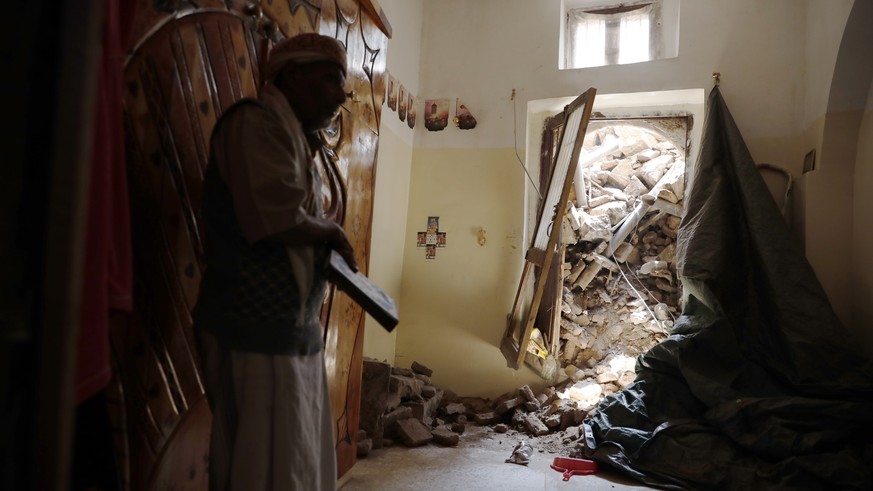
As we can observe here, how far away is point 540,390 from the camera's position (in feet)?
14.5

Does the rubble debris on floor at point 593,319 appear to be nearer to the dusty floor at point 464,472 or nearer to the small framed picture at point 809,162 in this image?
the dusty floor at point 464,472

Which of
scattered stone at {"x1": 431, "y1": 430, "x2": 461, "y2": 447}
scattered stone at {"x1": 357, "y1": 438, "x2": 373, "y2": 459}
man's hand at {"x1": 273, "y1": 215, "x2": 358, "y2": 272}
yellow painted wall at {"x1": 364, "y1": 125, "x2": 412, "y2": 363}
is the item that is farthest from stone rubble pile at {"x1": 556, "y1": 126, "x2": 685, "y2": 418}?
man's hand at {"x1": 273, "y1": 215, "x2": 358, "y2": 272}

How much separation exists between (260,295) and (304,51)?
0.65m

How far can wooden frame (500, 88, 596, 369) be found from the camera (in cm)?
374

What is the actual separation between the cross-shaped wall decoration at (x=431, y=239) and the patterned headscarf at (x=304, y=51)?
133 inches

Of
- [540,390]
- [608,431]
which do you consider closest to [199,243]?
[608,431]

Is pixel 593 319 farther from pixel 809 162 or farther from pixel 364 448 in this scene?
pixel 364 448

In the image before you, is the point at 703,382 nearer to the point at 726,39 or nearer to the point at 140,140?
the point at 726,39

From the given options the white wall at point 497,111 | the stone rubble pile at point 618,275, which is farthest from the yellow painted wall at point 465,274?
the stone rubble pile at point 618,275

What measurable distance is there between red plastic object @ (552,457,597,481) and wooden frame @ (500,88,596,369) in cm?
103

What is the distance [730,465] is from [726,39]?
331cm

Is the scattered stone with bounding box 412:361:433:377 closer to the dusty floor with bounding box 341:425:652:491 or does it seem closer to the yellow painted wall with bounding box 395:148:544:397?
the yellow painted wall with bounding box 395:148:544:397

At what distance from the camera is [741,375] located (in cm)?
315

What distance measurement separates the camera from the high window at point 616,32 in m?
4.57
